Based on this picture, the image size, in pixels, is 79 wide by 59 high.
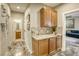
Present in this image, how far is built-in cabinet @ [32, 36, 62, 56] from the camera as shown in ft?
5.09

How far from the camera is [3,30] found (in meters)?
1.54

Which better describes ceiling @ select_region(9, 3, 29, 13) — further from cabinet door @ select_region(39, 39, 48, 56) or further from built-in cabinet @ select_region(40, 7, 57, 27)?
cabinet door @ select_region(39, 39, 48, 56)

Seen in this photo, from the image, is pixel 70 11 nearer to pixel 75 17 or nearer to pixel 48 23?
pixel 75 17

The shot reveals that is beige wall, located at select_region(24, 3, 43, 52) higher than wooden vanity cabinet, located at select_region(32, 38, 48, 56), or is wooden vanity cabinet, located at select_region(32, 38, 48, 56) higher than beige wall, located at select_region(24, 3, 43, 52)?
beige wall, located at select_region(24, 3, 43, 52)

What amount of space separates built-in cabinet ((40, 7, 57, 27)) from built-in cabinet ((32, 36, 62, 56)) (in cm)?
27

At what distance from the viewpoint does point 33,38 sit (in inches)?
61.2

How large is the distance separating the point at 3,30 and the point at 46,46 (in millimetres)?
769

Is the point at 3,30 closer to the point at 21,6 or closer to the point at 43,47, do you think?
the point at 21,6

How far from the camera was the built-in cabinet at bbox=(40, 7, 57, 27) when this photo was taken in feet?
5.10

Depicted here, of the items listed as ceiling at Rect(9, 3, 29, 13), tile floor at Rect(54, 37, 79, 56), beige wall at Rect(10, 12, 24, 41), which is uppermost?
ceiling at Rect(9, 3, 29, 13)

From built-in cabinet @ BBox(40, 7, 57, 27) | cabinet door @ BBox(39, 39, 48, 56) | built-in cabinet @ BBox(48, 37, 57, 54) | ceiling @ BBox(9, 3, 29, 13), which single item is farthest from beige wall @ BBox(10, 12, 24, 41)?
built-in cabinet @ BBox(48, 37, 57, 54)

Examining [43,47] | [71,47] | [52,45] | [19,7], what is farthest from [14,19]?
[71,47]

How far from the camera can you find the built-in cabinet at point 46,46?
155cm

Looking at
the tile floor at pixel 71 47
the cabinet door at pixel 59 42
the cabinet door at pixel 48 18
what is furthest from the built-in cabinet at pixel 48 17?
the tile floor at pixel 71 47
